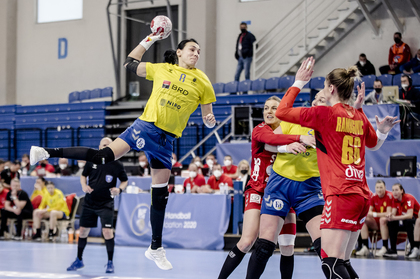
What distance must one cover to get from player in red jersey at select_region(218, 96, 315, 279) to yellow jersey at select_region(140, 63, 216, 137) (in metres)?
0.78

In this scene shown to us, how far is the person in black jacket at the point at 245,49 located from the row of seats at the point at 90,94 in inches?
209

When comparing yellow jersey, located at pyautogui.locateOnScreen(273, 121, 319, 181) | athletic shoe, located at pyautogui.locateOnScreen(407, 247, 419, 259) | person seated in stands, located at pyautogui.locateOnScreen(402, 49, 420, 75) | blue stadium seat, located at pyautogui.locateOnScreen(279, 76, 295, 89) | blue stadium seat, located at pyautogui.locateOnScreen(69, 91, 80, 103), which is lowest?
athletic shoe, located at pyautogui.locateOnScreen(407, 247, 419, 259)

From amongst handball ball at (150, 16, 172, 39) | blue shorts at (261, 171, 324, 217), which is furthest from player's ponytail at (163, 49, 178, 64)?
blue shorts at (261, 171, 324, 217)

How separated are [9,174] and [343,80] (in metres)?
13.4

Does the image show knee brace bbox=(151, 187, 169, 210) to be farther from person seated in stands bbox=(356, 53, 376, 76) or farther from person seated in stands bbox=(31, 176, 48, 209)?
person seated in stands bbox=(356, 53, 376, 76)

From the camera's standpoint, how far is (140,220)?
12211 mm

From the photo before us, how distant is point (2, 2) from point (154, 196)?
2174 centimetres

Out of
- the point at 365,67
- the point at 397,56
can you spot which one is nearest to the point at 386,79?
the point at 365,67

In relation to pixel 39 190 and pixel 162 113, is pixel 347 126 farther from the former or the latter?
pixel 39 190

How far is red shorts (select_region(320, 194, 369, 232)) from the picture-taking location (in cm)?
395

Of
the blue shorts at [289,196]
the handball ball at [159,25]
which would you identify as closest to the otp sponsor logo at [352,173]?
the blue shorts at [289,196]

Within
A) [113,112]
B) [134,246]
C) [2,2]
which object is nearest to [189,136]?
[113,112]

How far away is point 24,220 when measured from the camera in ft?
46.2

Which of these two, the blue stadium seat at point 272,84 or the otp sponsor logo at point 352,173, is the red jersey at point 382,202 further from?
the blue stadium seat at point 272,84
